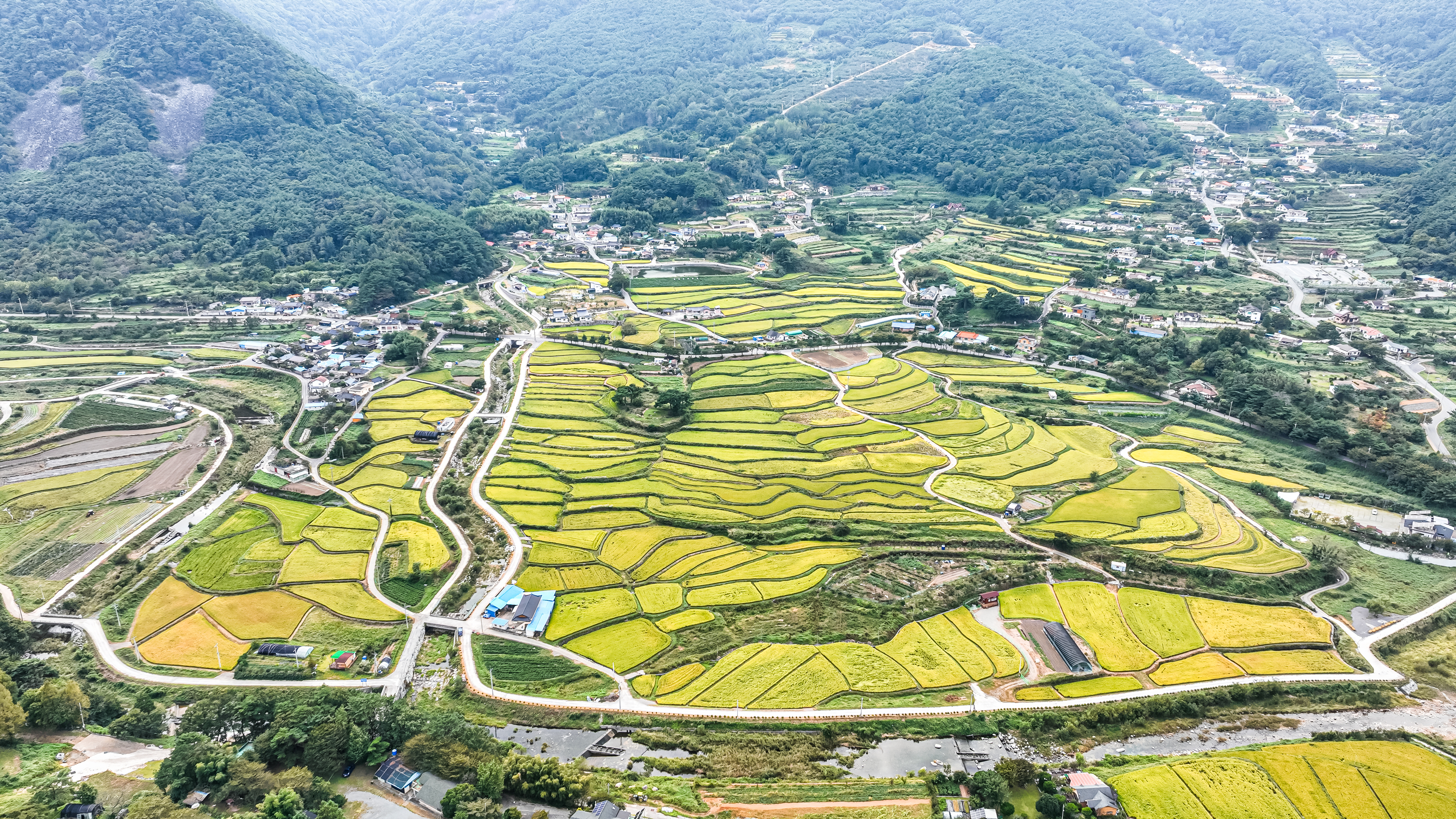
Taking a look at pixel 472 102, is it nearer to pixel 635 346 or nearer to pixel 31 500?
pixel 635 346

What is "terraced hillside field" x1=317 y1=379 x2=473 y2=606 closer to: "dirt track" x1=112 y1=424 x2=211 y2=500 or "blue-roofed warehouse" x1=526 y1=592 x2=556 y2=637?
"blue-roofed warehouse" x1=526 y1=592 x2=556 y2=637

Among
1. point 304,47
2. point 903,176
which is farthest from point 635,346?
point 304,47

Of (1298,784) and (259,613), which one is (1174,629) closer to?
(1298,784)

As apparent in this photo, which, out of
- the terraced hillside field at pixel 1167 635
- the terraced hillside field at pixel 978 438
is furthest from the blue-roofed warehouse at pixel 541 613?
the terraced hillside field at pixel 978 438

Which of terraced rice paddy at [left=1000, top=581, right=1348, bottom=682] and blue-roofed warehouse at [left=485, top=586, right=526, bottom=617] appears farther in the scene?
blue-roofed warehouse at [left=485, top=586, right=526, bottom=617]

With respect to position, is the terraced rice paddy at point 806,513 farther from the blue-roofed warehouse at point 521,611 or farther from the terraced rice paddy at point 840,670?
the blue-roofed warehouse at point 521,611

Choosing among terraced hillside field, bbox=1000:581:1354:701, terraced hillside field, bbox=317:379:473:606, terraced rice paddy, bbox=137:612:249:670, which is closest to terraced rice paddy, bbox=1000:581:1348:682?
terraced hillside field, bbox=1000:581:1354:701

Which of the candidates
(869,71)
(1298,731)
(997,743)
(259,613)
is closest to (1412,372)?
(1298,731)
